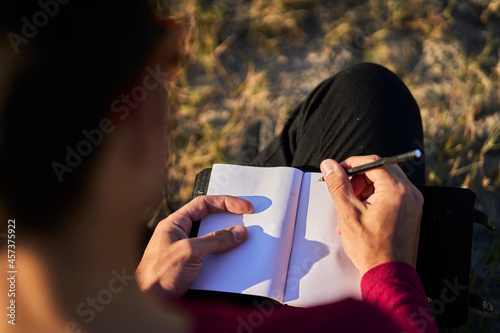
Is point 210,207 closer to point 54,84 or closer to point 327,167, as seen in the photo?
point 327,167

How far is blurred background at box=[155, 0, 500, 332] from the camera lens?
68.4 inches

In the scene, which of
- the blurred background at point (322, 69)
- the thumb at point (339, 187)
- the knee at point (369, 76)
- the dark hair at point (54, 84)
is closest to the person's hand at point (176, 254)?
the thumb at point (339, 187)

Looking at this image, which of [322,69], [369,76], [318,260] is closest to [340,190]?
[318,260]

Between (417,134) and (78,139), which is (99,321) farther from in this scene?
(417,134)

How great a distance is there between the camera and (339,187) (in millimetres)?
951

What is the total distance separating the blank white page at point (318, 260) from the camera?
92 cm

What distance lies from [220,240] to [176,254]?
0.32ft

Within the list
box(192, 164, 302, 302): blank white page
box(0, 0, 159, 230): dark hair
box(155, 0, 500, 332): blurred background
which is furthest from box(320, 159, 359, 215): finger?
box(155, 0, 500, 332): blurred background

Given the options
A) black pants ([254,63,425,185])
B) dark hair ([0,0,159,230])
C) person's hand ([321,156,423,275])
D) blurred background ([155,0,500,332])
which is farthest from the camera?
blurred background ([155,0,500,332])

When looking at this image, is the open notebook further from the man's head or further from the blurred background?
the blurred background

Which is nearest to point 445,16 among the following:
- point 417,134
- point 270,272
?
point 417,134

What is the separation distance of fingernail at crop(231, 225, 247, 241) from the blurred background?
851mm

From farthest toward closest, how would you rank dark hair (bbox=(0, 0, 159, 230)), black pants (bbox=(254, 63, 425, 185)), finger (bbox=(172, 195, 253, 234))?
black pants (bbox=(254, 63, 425, 185))
finger (bbox=(172, 195, 253, 234))
dark hair (bbox=(0, 0, 159, 230))

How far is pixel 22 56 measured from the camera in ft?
1.83
